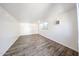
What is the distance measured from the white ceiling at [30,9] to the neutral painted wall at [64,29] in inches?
3.2

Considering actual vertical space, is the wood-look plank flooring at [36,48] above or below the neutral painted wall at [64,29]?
below

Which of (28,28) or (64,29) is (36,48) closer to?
(28,28)

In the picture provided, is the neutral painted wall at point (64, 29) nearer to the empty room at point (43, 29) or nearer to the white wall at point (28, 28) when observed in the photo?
the empty room at point (43, 29)

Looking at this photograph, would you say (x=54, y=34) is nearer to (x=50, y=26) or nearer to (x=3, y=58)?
(x=50, y=26)

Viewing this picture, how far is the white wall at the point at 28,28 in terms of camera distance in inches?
50.6

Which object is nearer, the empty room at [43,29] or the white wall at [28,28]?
the empty room at [43,29]

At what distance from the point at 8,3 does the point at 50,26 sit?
0.79 metres

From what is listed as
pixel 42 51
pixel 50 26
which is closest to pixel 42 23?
pixel 50 26

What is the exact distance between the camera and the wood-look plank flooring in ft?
3.70

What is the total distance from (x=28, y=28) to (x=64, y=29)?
0.64 m

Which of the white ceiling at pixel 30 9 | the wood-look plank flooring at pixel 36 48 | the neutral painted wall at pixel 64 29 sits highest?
the white ceiling at pixel 30 9

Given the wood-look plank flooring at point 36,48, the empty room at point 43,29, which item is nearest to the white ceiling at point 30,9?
the empty room at point 43,29

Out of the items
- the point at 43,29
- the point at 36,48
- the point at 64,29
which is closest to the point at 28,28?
the point at 43,29

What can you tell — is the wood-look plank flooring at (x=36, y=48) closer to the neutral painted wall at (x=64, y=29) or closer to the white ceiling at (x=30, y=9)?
the neutral painted wall at (x=64, y=29)
